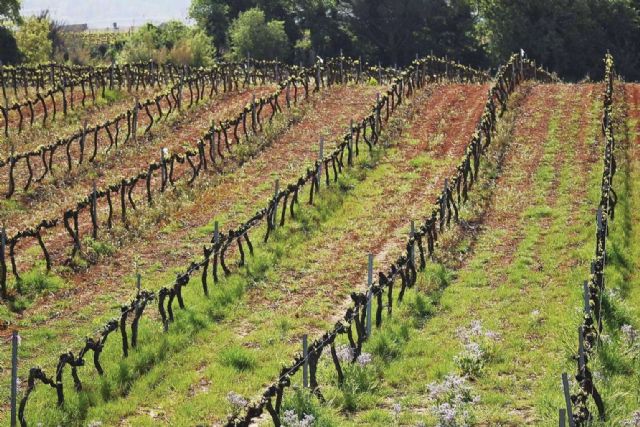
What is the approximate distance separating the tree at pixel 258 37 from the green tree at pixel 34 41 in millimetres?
14476

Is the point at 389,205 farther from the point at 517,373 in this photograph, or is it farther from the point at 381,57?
the point at 381,57

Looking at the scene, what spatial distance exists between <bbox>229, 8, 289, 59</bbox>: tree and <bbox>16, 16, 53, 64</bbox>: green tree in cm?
1448

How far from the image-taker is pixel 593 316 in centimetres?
1797

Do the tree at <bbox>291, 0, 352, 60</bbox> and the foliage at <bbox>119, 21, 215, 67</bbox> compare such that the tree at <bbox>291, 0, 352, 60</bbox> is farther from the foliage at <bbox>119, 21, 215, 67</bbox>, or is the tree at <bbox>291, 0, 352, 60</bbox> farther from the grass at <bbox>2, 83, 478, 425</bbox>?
the grass at <bbox>2, 83, 478, 425</bbox>

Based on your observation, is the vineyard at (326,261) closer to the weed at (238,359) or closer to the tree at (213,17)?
the weed at (238,359)

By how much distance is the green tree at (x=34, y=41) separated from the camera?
72.8m

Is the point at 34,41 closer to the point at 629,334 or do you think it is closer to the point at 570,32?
the point at 570,32

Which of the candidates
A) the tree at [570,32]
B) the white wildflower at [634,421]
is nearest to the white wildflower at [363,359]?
the white wildflower at [634,421]

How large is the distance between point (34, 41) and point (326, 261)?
5654 cm

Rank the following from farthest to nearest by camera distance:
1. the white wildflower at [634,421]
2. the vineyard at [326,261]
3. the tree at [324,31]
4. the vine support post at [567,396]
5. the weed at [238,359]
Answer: the tree at [324,31], the weed at [238,359], the vineyard at [326,261], the white wildflower at [634,421], the vine support post at [567,396]

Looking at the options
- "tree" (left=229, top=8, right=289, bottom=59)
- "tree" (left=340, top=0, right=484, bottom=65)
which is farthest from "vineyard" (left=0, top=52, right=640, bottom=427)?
"tree" (left=229, top=8, right=289, bottom=59)

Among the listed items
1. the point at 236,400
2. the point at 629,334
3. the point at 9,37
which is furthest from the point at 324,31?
the point at 236,400

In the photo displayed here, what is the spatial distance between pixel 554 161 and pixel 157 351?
17525 millimetres

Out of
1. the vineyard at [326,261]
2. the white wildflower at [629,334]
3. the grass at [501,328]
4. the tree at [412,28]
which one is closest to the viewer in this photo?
the grass at [501,328]
